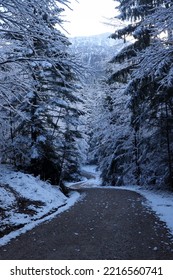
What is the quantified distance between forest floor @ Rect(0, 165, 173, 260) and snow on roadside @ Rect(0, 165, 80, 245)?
542 millimetres

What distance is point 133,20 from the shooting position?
19422 millimetres

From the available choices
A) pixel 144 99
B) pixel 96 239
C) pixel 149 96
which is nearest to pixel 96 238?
pixel 96 239

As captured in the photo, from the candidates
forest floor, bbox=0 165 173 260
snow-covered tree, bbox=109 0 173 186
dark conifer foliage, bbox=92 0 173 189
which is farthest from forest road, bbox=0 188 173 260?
snow-covered tree, bbox=109 0 173 186

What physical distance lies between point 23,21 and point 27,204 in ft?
23.3

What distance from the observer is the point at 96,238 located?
727cm

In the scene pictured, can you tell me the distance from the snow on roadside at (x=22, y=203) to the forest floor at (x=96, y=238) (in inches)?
21.4

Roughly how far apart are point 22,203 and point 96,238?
4148 mm

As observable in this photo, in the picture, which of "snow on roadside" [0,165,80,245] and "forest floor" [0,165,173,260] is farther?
"snow on roadside" [0,165,80,245]

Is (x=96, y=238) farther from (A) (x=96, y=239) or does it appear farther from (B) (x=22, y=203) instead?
(B) (x=22, y=203)

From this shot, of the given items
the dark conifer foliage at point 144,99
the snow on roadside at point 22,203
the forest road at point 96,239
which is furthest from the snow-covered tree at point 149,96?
the snow on roadside at point 22,203

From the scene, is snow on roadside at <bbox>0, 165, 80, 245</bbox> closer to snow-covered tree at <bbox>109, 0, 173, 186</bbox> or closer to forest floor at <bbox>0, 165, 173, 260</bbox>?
forest floor at <bbox>0, 165, 173, 260</bbox>

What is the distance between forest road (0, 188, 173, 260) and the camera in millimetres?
5973
